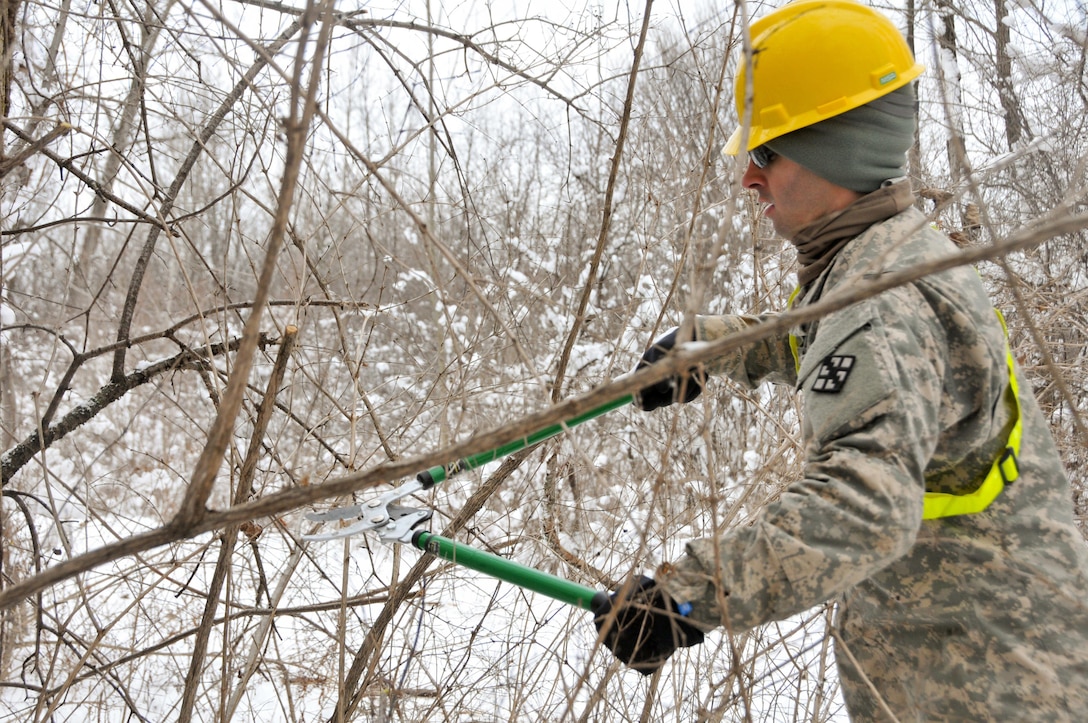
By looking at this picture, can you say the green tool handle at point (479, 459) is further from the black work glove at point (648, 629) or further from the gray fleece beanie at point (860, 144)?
the gray fleece beanie at point (860, 144)

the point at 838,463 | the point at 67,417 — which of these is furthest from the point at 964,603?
the point at 67,417

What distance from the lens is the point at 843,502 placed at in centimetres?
125

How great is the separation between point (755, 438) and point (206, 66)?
4469mm

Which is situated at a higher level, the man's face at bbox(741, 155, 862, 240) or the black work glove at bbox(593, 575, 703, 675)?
the man's face at bbox(741, 155, 862, 240)

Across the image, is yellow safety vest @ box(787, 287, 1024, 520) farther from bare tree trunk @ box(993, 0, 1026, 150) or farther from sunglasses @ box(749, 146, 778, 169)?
bare tree trunk @ box(993, 0, 1026, 150)

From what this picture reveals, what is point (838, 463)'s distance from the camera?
1269 mm

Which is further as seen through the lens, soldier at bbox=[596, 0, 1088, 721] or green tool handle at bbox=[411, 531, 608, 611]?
green tool handle at bbox=[411, 531, 608, 611]

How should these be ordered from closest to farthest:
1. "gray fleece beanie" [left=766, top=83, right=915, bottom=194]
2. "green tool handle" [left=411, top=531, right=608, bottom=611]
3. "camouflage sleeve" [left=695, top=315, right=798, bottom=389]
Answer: "green tool handle" [left=411, top=531, right=608, bottom=611] < "gray fleece beanie" [left=766, top=83, right=915, bottom=194] < "camouflage sleeve" [left=695, top=315, right=798, bottom=389]

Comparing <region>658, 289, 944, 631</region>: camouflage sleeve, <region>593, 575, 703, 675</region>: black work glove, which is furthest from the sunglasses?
<region>593, 575, 703, 675</region>: black work glove

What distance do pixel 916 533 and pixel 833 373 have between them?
29cm

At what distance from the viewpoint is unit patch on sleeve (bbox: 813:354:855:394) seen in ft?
4.39

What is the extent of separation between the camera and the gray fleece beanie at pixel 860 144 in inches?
66.9

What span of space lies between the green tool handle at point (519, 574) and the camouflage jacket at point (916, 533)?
19 cm

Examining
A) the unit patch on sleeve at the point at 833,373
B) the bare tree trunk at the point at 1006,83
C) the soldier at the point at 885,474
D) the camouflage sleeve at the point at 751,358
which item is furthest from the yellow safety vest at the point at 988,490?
the bare tree trunk at the point at 1006,83
